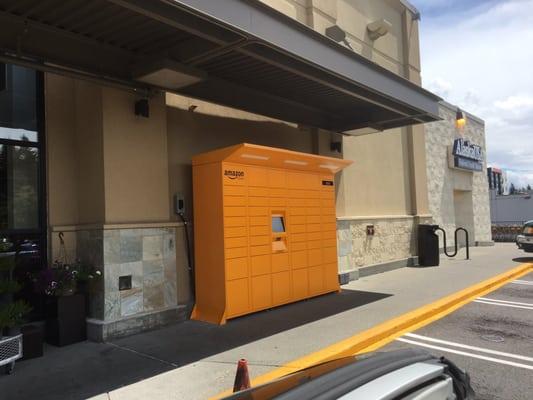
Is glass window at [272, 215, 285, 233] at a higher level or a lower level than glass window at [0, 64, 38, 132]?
lower

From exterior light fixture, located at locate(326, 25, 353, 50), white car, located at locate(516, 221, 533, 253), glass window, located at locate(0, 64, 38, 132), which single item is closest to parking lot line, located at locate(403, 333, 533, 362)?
glass window, located at locate(0, 64, 38, 132)

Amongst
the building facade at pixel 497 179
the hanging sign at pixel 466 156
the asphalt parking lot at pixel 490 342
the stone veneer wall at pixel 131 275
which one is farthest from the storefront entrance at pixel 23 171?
the building facade at pixel 497 179

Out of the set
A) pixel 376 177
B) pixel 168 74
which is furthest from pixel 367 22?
pixel 168 74

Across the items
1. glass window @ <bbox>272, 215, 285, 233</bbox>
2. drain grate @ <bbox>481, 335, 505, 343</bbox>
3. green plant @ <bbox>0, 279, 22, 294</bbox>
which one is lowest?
drain grate @ <bbox>481, 335, 505, 343</bbox>

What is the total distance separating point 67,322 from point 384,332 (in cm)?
440

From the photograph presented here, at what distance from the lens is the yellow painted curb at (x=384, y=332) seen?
529 centimetres

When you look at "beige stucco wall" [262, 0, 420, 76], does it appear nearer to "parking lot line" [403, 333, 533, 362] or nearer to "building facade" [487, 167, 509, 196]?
"parking lot line" [403, 333, 533, 362]

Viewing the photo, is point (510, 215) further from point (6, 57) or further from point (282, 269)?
point (6, 57)

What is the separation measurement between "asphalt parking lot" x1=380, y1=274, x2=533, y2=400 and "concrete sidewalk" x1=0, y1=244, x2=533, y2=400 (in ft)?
2.56

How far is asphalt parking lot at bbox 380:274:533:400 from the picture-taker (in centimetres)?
486

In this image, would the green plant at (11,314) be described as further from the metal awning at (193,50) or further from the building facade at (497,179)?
the building facade at (497,179)

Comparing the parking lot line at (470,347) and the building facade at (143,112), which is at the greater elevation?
the building facade at (143,112)

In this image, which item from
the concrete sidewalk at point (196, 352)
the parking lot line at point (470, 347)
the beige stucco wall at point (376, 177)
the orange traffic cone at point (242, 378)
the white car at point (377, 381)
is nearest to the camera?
the white car at point (377, 381)

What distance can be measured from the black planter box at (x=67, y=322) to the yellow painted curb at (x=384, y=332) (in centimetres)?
294
